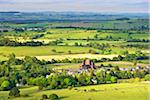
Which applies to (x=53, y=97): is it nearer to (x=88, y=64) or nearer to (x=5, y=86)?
(x=5, y=86)

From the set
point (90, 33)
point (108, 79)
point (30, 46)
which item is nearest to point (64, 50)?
point (30, 46)

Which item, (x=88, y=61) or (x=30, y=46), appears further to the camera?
(x=30, y=46)

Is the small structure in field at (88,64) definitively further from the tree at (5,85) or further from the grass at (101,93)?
the tree at (5,85)

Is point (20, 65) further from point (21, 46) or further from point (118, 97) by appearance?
point (118, 97)

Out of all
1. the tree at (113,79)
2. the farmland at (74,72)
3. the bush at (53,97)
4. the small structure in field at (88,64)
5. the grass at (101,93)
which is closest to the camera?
the grass at (101,93)

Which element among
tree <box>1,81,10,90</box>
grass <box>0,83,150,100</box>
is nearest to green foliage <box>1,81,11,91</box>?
tree <box>1,81,10,90</box>

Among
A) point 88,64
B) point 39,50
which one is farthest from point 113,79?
point 39,50

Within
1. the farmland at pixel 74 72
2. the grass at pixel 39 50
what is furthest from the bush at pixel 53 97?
the grass at pixel 39 50

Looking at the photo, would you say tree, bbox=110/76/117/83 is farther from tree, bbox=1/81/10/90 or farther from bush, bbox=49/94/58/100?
bush, bbox=49/94/58/100
